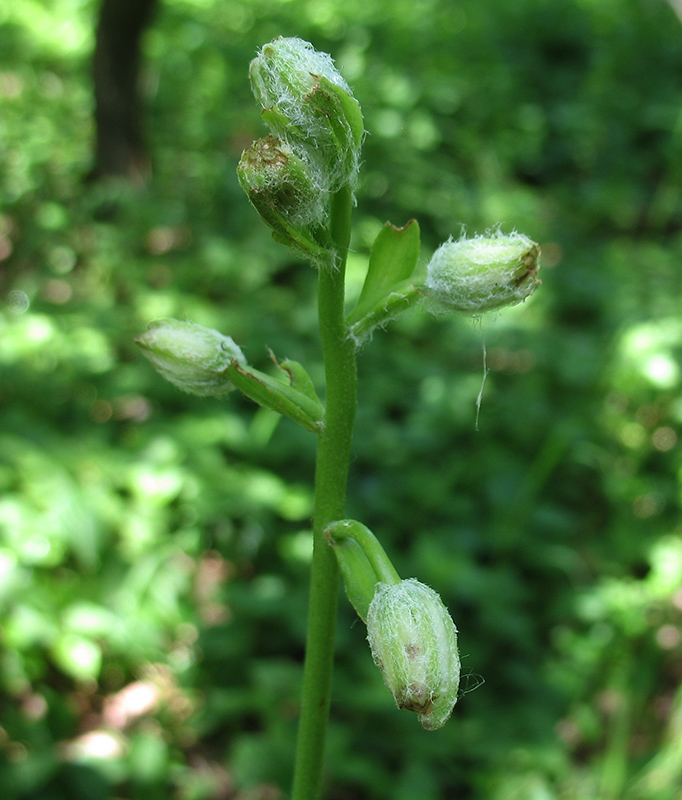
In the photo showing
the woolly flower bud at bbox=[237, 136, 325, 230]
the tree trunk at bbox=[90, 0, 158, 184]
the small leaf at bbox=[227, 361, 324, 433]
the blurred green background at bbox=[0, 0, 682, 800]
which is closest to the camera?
the woolly flower bud at bbox=[237, 136, 325, 230]

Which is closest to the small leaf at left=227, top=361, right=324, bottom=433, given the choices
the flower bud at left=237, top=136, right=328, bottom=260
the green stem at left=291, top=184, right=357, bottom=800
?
the green stem at left=291, top=184, right=357, bottom=800

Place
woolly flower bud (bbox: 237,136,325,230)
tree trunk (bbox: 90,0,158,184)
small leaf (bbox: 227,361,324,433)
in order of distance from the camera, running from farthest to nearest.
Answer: tree trunk (bbox: 90,0,158,184) < small leaf (bbox: 227,361,324,433) < woolly flower bud (bbox: 237,136,325,230)

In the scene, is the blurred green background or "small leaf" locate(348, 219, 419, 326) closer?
"small leaf" locate(348, 219, 419, 326)

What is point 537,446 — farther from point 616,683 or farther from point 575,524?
point 616,683

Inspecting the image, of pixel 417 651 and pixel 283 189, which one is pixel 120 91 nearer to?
pixel 283 189

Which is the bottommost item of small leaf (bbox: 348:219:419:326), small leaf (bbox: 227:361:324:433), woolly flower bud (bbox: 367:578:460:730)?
woolly flower bud (bbox: 367:578:460:730)

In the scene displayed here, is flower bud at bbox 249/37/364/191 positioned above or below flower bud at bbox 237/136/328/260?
above

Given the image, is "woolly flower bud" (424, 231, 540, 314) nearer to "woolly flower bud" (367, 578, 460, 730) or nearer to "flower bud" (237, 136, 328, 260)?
"flower bud" (237, 136, 328, 260)
